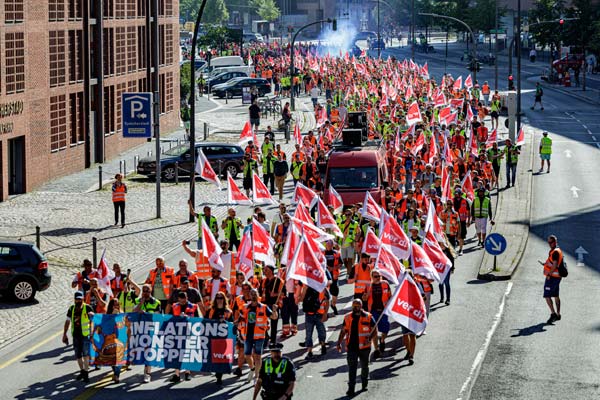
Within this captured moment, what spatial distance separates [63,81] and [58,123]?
1.78 metres

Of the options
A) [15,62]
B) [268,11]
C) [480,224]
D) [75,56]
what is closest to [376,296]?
[480,224]

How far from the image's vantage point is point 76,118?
49.8 m

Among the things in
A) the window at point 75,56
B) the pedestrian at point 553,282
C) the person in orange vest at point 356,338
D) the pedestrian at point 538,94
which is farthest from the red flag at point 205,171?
the pedestrian at point 538,94

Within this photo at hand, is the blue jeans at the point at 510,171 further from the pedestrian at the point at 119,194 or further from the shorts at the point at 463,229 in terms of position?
the pedestrian at the point at 119,194

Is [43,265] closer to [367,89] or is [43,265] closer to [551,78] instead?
[367,89]

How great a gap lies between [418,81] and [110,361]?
51380 mm

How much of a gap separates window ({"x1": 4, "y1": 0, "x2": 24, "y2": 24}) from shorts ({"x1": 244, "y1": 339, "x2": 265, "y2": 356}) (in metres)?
24.3

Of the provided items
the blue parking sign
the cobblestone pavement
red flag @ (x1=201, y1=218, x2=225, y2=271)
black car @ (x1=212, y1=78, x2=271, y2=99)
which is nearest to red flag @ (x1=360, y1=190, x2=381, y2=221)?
the cobblestone pavement

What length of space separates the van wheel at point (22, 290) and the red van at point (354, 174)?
10074 mm

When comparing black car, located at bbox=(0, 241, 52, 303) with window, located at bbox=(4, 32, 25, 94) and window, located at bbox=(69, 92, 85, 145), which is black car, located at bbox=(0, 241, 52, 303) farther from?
window, located at bbox=(69, 92, 85, 145)

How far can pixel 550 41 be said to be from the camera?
377 feet

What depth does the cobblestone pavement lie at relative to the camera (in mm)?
27250

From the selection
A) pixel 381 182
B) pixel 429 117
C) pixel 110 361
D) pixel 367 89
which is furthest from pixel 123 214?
pixel 367 89

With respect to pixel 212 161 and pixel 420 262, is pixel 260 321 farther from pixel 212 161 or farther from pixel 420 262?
pixel 212 161
